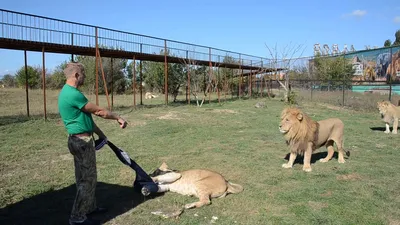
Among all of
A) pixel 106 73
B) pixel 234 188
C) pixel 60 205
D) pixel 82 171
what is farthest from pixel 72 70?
pixel 106 73

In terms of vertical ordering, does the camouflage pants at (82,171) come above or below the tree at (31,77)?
below

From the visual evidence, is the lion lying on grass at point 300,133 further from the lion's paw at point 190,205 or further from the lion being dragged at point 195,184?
the lion's paw at point 190,205

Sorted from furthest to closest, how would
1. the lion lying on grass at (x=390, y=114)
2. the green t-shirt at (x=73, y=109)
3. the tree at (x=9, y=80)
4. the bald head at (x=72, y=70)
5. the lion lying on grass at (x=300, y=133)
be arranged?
the tree at (x=9, y=80) → the lion lying on grass at (x=390, y=114) → the lion lying on grass at (x=300, y=133) → the bald head at (x=72, y=70) → the green t-shirt at (x=73, y=109)

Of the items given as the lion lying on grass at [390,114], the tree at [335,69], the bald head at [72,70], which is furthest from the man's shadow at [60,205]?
the tree at [335,69]

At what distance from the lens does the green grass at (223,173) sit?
4320 mm

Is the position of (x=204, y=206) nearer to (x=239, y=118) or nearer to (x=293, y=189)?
(x=293, y=189)

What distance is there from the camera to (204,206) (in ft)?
15.2

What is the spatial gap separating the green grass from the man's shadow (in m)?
0.01

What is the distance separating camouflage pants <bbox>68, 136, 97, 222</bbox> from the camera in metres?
3.77

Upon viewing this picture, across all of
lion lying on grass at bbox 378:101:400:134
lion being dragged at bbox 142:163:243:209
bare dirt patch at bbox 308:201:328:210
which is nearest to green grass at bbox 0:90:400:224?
bare dirt patch at bbox 308:201:328:210

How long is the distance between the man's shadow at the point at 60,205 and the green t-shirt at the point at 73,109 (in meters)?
1.29

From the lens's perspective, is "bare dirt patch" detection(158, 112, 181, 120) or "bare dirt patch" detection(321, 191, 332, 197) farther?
"bare dirt patch" detection(158, 112, 181, 120)

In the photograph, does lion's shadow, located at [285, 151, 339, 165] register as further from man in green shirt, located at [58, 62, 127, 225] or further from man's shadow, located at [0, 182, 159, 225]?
man in green shirt, located at [58, 62, 127, 225]

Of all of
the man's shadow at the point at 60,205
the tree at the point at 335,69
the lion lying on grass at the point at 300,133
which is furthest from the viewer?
the tree at the point at 335,69
